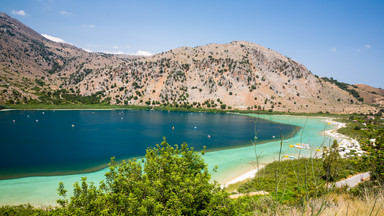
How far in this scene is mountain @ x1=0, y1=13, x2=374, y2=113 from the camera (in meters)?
142

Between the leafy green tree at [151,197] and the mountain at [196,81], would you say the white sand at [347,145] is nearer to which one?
the leafy green tree at [151,197]

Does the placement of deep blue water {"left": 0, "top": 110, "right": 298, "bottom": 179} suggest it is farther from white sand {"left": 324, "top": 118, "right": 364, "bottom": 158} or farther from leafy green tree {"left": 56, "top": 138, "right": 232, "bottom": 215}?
leafy green tree {"left": 56, "top": 138, "right": 232, "bottom": 215}

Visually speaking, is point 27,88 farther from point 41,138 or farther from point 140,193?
point 140,193

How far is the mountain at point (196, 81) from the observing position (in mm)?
141500

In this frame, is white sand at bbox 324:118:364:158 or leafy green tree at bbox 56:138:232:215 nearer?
white sand at bbox 324:118:364:158

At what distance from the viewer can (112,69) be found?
172 metres

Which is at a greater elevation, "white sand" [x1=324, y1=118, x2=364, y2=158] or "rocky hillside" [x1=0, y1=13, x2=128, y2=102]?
"rocky hillside" [x1=0, y1=13, x2=128, y2=102]

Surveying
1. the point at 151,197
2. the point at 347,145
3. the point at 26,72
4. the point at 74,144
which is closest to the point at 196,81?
the point at 74,144

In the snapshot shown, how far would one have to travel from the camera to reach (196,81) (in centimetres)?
16050

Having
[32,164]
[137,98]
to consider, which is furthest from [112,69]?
[32,164]

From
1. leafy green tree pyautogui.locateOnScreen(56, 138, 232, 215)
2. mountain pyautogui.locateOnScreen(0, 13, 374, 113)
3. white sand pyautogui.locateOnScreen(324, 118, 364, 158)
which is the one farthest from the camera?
mountain pyautogui.locateOnScreen(0, 13, 374, 113)

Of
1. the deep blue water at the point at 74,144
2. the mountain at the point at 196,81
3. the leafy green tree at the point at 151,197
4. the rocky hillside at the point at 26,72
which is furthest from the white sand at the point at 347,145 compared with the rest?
the rocky hillside at the point at 26,72

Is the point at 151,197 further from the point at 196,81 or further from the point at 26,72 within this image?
the point at 26,72

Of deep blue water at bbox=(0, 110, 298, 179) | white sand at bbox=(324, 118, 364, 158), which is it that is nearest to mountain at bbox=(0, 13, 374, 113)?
deep blue water at bbox=(0, 110, 298, 179)
